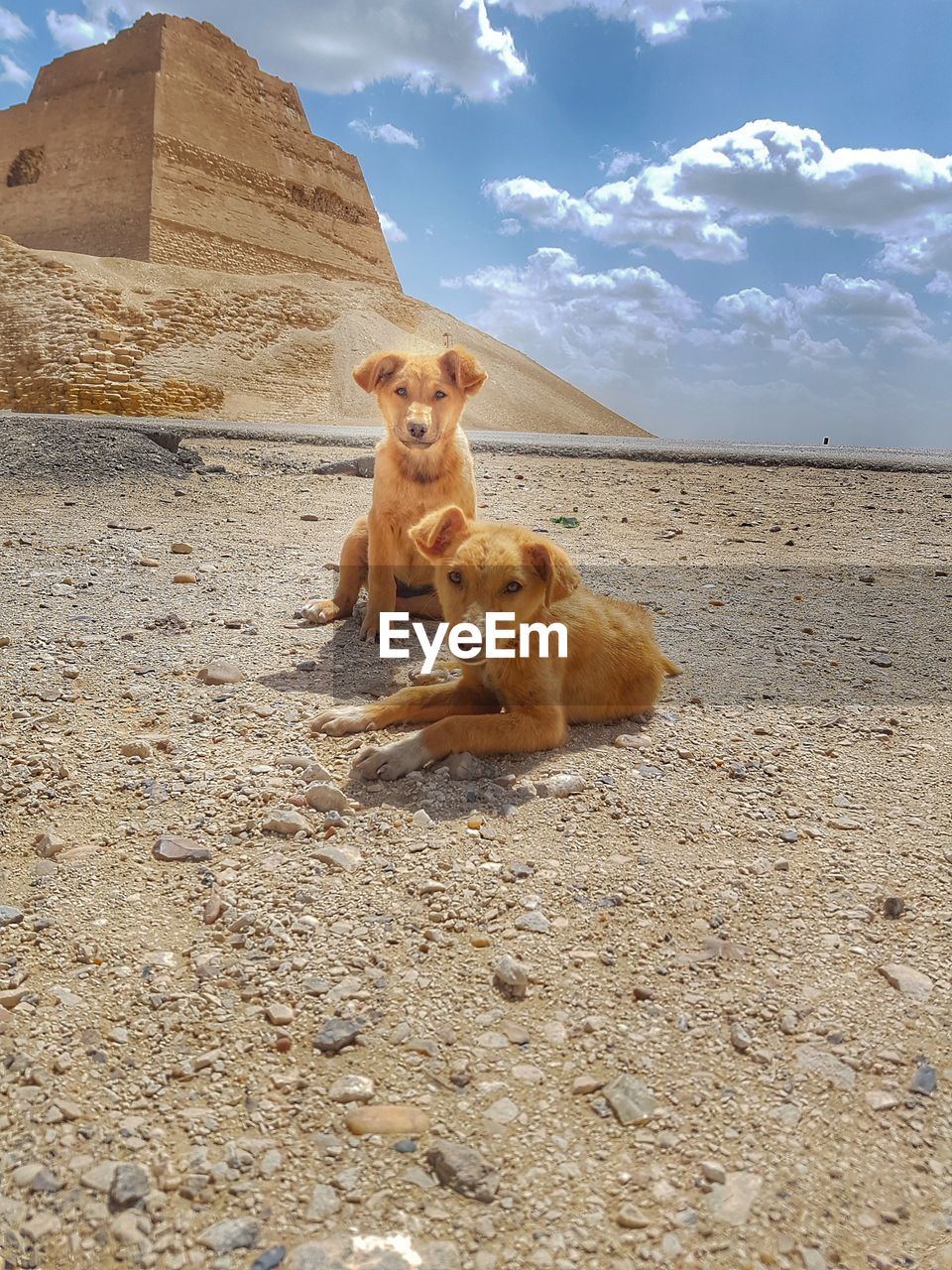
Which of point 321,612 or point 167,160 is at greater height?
point 167,160

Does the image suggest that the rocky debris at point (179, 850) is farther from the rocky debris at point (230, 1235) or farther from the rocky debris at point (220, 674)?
the rocky debris at point (220, 674)

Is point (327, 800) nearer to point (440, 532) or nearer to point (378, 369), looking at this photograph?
point (440, 532)

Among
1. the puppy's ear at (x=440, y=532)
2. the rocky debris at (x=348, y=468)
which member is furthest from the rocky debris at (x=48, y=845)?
the rocky debris at (x=348, y=468)

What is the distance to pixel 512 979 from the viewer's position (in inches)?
89.4

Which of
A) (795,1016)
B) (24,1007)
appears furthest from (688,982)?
(24,1007)

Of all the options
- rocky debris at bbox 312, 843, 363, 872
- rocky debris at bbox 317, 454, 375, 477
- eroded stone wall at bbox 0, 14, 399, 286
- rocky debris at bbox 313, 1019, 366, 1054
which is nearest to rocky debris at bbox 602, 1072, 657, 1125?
rocky debris at bbox 313, 1019, 366, 1054

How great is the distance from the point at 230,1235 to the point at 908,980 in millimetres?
1770

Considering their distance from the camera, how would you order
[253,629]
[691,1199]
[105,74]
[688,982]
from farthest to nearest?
[105,74], [253,629], [688,982], [691,1199]

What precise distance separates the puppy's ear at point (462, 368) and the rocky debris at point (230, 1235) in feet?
12.3

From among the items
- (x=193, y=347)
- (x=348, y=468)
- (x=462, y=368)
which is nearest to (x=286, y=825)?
(x=462, y=368)

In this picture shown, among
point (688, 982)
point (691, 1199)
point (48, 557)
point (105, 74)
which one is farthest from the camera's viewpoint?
point (105, 74)

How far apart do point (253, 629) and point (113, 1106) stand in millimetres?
3461

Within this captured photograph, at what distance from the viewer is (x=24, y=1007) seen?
2.21m

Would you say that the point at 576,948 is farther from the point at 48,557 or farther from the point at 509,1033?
the point at 48,557
